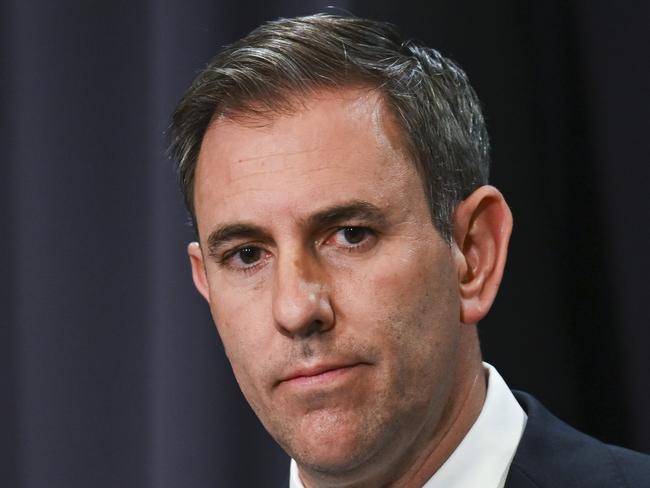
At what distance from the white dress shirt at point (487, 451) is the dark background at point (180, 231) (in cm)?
40

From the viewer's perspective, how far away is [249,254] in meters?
1.29

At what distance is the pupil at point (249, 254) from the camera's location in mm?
1285

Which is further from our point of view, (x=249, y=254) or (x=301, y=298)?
(x=249, y=254)

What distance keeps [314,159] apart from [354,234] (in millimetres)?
94

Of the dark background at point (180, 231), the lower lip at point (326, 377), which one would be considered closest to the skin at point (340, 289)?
the lower lip at point (326, 377)

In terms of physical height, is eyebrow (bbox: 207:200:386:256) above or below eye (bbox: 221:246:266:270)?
above

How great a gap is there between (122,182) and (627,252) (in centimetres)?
80

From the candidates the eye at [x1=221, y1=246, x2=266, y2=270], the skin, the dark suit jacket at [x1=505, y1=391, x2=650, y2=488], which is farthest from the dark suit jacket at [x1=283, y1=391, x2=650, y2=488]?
the eye at [x1=221, y1=246, x2=266, y2=270]

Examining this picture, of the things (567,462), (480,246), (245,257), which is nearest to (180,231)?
(245,257)

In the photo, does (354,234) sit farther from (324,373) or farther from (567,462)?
(567,462)

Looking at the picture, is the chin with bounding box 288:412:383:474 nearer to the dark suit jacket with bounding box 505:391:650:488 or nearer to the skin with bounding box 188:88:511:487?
the skin with bounding box 188:88:511:487

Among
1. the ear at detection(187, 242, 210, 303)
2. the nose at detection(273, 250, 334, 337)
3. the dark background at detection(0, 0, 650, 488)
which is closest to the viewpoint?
the nose at detection(273, 250, 334, 337)

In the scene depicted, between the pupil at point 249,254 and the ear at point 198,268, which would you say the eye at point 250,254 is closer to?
the pupil at point 249,254

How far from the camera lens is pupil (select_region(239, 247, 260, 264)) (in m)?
1.29
